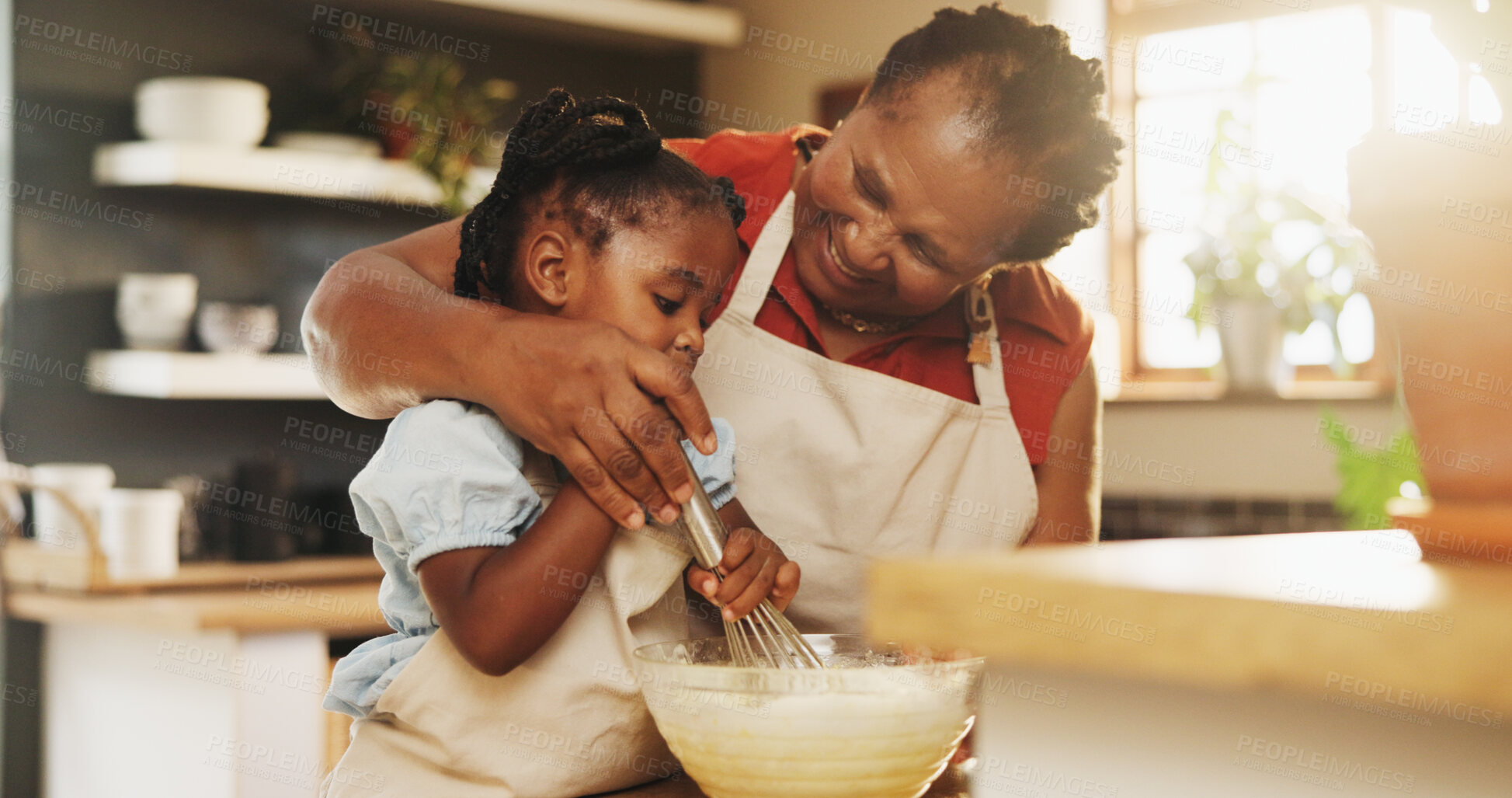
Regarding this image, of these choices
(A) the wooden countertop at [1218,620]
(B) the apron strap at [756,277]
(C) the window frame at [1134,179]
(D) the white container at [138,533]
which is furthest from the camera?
(C) the window frame at [1134,179]

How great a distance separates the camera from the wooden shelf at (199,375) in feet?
8.25

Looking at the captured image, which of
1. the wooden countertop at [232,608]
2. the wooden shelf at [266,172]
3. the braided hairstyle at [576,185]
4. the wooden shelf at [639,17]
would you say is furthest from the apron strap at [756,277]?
the wooden shelf at [639,17]

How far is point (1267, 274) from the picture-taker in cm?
272

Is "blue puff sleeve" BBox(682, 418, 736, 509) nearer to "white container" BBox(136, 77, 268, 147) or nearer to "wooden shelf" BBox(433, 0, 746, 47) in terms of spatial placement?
"white container" BBox(136, 77, 268, 147)

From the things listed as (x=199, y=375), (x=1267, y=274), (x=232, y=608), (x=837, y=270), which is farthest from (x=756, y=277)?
(x=1267, y=274)

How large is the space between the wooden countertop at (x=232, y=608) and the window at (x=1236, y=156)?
192 cm

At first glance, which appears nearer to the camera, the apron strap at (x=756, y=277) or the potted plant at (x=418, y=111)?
Result: the apron strap at (x=756, y=277)

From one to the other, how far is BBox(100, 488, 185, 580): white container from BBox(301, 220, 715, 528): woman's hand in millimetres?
1730

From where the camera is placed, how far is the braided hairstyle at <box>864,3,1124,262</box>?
101cm

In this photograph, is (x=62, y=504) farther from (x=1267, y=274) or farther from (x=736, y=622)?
(x=1267, y=274)

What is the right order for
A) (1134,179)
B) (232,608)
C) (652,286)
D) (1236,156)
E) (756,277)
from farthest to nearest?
(1134,179), (1236,156), (232,608), (756,277), (652,286)

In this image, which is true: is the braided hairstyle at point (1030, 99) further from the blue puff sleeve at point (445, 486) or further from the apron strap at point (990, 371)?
the blue puff sleeve at point (445, 486)

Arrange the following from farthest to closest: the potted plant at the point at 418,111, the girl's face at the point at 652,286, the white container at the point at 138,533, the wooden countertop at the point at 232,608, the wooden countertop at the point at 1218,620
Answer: the potted plant at the point at 418,111, the white container at the point at 138,533, the wooden countertop at the point at 232,608, the girl's face at the point at 652,286, the wooden countertop at the point at 1218,620

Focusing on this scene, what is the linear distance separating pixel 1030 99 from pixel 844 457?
35 cm
